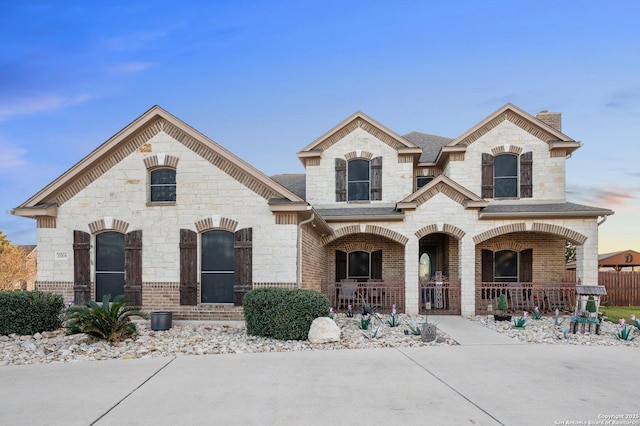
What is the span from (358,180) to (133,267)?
9107 millimetres

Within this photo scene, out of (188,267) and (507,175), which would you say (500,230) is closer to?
(507,175)

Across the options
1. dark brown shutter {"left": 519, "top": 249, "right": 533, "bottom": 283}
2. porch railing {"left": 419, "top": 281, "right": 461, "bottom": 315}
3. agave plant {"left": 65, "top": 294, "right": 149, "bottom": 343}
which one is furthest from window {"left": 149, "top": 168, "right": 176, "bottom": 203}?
dark brown shutter {"left": 519, "top": 249, "right": 533, "bottom": 283}

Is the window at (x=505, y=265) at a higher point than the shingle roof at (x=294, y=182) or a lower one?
lower

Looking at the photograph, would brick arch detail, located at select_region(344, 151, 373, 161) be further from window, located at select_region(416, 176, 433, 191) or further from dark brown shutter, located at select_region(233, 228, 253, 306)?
dark brown shutter, located at select_region(233, 228, 253, 306)

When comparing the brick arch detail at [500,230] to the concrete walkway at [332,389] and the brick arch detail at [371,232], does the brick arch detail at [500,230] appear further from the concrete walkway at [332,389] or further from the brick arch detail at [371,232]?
the concrete walkway at [332,389]

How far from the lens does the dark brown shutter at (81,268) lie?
13281 mm

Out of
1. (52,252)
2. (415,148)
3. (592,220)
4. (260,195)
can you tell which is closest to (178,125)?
(260,195)

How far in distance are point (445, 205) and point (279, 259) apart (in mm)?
6541

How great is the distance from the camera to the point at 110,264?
1350cm

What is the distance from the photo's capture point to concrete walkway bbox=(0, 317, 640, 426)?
5.55m

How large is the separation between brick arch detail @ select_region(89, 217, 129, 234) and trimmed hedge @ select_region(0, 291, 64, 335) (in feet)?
7.49

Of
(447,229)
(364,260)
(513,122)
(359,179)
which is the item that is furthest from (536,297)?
(359,179)

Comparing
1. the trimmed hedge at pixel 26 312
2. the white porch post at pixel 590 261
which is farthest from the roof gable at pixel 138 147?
the white porch post at pixel 590 261

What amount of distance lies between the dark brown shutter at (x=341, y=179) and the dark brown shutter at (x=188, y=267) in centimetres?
697
